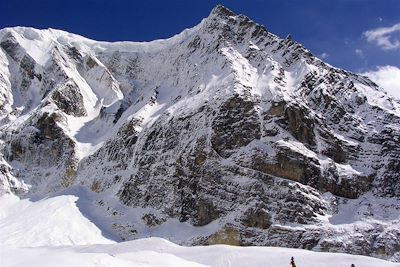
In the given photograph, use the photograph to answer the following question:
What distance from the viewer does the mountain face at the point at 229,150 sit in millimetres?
91062

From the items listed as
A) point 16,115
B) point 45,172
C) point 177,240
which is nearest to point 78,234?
point 177,240

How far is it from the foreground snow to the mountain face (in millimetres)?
6612

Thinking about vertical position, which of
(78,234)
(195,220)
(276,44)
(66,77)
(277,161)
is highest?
(276,44)

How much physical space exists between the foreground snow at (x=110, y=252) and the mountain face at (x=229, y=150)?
6612mm

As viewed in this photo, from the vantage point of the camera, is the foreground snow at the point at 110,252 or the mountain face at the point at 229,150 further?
the mountain face at the point at 229,150

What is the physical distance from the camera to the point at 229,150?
332 feet

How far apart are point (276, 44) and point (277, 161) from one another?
3969cm

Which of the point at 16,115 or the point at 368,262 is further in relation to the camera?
the point at 16,115

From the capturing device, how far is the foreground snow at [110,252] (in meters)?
33.7

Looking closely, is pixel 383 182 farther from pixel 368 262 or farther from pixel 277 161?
pixel 368 262

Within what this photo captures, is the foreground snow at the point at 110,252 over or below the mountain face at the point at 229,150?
below

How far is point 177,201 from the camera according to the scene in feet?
324

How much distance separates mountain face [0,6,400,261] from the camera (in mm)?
91062

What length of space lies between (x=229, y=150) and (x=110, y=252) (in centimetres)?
5419
